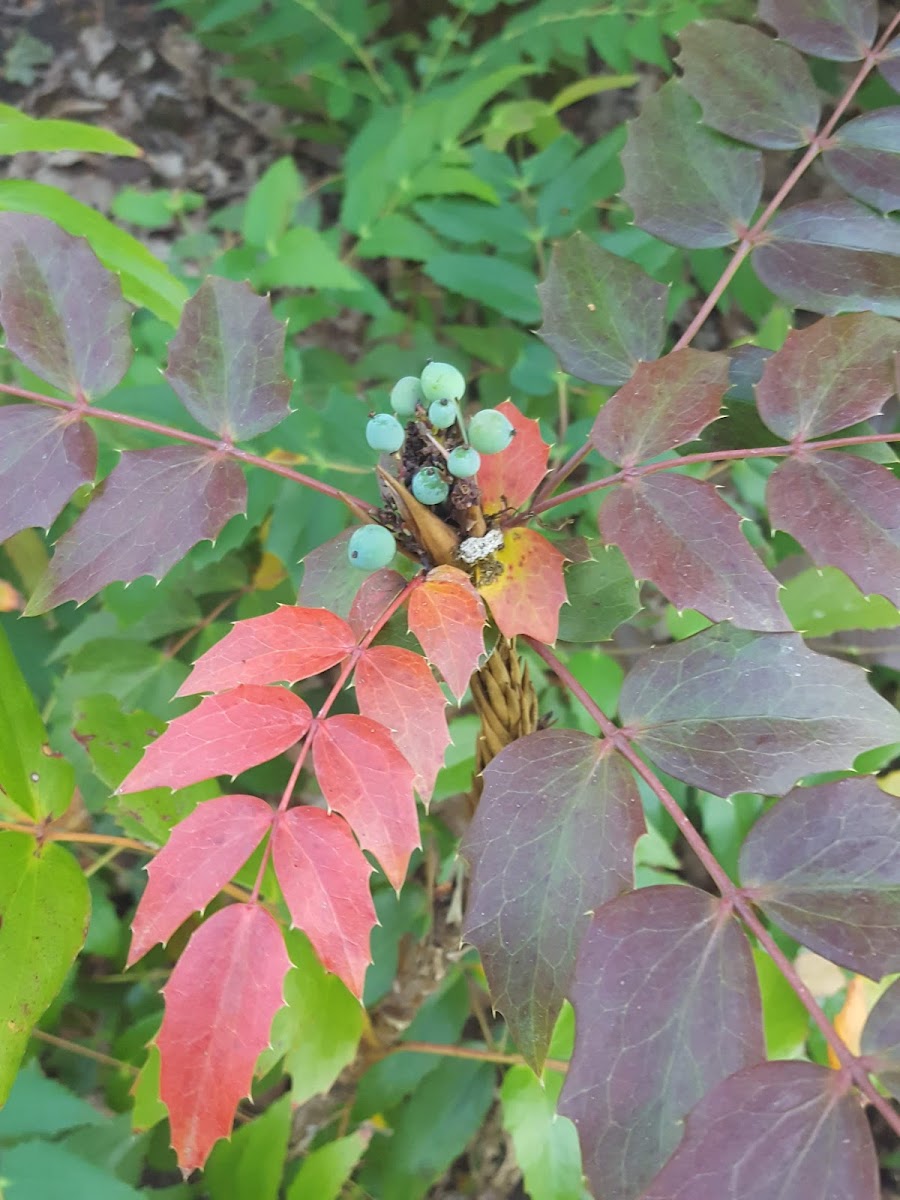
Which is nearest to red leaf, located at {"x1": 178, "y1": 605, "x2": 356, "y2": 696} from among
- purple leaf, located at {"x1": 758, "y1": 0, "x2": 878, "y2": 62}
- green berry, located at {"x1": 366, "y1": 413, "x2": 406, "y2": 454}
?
green berry, located at {"x1": 366, "y1": 413, "x2": 406, "y2": 454}

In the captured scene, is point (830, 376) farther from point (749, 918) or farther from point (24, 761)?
point (24, 761)

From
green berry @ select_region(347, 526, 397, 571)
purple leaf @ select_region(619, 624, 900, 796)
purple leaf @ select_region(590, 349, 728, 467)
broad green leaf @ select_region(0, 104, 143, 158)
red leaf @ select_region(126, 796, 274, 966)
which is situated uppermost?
broad green leaf @ select_region(0, 104, 143, 158)

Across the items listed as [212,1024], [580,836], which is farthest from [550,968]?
[212,1024]

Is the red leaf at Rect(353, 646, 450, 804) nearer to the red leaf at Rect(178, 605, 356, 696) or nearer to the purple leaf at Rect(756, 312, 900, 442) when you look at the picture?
the red leaf at Rect(178, 605, 356, 696)

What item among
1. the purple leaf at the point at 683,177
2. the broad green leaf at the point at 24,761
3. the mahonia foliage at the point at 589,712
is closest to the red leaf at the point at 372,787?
the mahonia foliage at the point at 589,712

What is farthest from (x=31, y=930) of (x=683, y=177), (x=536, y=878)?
(x=683, y=177)

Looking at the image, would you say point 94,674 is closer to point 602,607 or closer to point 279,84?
point 602,607

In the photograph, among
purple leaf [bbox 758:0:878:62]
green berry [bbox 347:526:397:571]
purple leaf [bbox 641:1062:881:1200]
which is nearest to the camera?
purple leaf [bbox 641:1062:881:1200]
